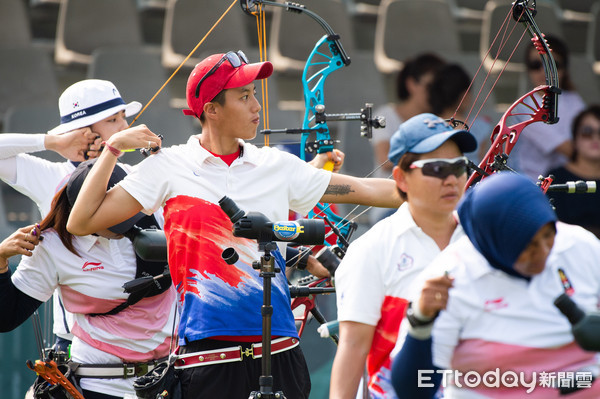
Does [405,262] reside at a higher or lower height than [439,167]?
lower

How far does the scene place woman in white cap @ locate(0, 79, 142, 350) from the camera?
427 centimetres

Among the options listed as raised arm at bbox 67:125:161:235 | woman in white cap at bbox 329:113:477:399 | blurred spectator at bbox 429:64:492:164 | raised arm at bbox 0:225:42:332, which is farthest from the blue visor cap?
blurred spectator at bbox 429:64:492:164

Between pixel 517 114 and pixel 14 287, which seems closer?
pixel 14 287

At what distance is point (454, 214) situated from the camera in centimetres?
290

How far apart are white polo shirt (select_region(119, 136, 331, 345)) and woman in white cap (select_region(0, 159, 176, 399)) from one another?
0.42 m

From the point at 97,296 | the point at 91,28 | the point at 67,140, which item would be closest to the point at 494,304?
the point at 97,296

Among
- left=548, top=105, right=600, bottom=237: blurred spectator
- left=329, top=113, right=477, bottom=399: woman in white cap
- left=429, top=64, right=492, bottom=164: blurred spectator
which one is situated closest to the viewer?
left=329, top=113, right=477, bottom=399: woman in white cap

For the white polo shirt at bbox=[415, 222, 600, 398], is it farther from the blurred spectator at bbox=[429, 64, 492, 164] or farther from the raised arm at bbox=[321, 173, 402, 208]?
the blurred spectator at bbox=[429, 64, 492, 164]

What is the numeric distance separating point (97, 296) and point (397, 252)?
5.13ft

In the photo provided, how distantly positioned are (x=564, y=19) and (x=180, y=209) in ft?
24.9

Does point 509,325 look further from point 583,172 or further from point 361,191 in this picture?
point 583,172

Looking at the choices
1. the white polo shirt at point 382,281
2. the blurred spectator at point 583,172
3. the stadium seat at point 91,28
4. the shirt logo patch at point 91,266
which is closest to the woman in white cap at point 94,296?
the shirt logo patch at point 91,266

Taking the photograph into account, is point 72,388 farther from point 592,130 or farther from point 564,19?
point 564,19

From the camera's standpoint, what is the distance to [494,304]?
2285 mm
